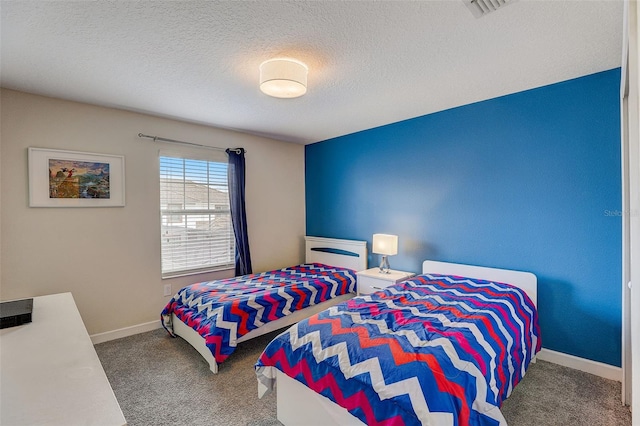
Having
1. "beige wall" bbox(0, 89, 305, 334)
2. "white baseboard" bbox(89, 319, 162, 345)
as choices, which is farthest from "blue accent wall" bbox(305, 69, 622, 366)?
"white baseboard" bbox(89, 319, 162, 345)

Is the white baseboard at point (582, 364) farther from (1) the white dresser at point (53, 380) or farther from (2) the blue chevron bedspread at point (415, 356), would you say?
(1) the white dresser at point (53, 380)

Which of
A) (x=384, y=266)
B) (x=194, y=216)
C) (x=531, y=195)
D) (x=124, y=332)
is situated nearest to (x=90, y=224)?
(x=194, y=216)

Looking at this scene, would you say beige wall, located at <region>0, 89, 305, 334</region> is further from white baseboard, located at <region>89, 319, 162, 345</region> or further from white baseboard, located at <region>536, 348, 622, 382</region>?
white baseboard, located at <region>536, 348, 622, 382</region>

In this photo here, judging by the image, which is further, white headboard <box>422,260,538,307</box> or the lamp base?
the lamp base

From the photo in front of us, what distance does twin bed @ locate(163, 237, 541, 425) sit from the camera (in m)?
1.36

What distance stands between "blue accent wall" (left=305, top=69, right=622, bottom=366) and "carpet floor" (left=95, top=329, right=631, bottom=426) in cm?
42

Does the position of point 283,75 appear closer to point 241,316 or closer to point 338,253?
point 241,316

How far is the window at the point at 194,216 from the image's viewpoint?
3.53 metres

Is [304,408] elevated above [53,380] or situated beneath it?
situated beneath

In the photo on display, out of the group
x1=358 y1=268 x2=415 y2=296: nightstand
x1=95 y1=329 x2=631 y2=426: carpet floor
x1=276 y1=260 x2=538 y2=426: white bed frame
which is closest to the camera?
x1=276 y1=260 x2=538 y2=426: white bed frame

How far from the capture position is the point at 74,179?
2912 mm

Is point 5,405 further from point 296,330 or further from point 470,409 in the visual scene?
point 470,409

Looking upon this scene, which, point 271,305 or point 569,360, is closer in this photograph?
point 569,360

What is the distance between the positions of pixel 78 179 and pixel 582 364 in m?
4.72
